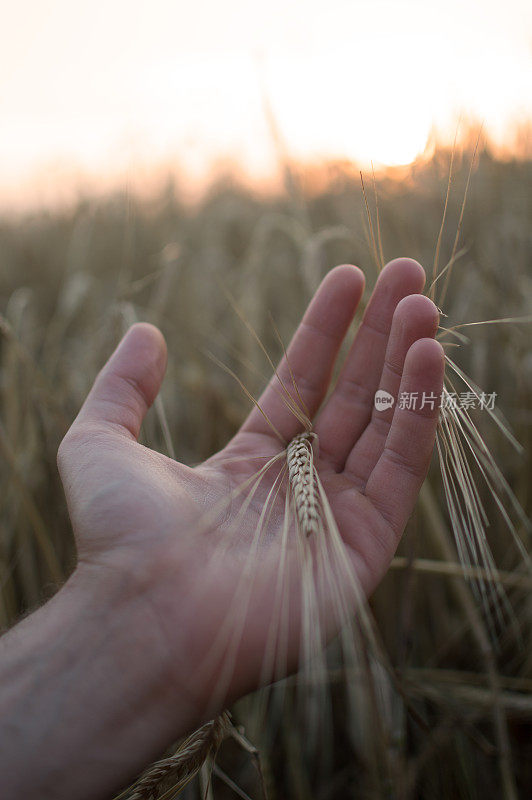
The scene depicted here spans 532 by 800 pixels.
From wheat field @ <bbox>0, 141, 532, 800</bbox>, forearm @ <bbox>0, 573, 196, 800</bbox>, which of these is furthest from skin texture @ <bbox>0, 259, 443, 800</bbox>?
wheat field @ <bbox>0, 141, 532, 800</bbox>

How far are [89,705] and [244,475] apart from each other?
18.2 inches

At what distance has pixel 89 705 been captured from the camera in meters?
0.72

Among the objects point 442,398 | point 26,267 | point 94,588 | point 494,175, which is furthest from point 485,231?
point 26,267

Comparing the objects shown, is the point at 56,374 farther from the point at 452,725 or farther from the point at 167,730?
the point at 452,725

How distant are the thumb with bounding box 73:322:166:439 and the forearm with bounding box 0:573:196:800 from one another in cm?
33

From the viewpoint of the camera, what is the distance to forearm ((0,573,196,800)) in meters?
0.70

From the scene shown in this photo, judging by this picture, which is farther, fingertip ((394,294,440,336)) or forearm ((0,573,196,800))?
fingertip ((394,294,440,336))

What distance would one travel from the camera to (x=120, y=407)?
104cm

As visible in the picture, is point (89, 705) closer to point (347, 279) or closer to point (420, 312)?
point (420, 312)

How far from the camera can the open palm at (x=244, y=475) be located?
755 mm

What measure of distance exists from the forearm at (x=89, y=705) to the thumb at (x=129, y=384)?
330mm

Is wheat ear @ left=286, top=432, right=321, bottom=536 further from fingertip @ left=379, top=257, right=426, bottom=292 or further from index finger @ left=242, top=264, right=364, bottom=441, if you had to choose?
fingertip @ left=379, top=257, right=426, bottom=292

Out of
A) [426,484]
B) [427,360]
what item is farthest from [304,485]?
[426,484]

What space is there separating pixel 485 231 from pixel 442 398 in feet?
3.99
